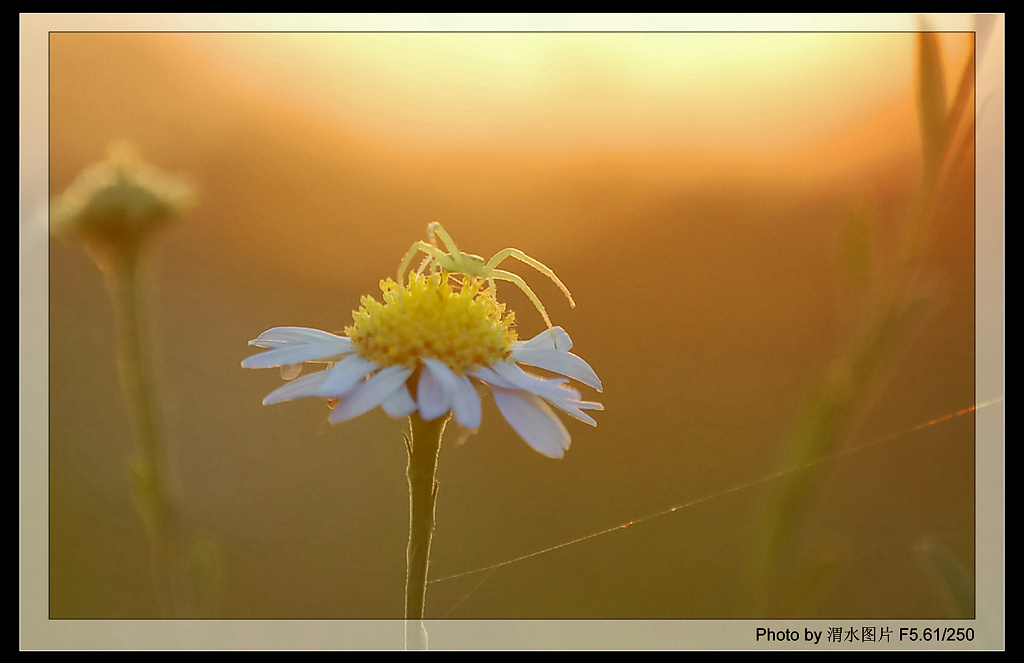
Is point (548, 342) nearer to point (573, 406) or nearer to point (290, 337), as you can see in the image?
point (573, 406)

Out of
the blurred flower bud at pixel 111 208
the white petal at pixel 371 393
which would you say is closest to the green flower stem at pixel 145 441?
the blurred flower bud at pixel 111 208

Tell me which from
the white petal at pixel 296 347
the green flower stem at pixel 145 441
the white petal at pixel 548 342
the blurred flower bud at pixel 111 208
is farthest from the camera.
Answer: the blurred flower bud at pixel 111 208

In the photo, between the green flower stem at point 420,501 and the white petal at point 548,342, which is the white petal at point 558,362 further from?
the green flower stem at point 420,501

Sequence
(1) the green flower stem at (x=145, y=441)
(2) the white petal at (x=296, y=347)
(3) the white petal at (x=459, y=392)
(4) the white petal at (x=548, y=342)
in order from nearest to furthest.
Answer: (3) the white petal at (x=459, y=392) < (2) the white petal at (x=296, y=347) < (4) the white petal at (x=548, y=342) < (1) the green flower stem at (x=145, y=441)

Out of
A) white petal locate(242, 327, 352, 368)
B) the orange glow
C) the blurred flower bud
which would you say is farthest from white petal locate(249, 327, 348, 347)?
the orange glow

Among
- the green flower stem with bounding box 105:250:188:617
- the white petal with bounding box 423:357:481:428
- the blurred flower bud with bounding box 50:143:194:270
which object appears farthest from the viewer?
the blurred flower bud with bounding box 50:143:194:270

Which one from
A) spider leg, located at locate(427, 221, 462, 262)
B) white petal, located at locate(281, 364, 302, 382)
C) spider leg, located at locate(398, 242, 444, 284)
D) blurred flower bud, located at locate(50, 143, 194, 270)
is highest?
blurred flower bud, located at locate(50, 143, 194, 270)

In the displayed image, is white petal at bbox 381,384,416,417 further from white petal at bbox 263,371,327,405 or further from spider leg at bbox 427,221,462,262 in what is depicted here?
spider leg at bbox 427,221,462,262
